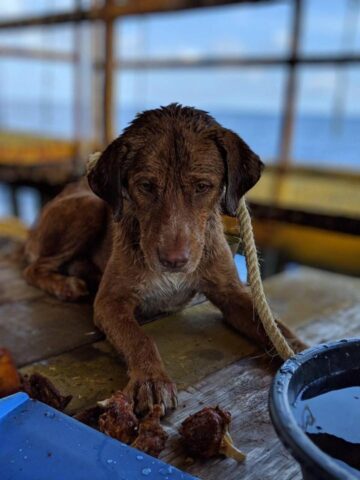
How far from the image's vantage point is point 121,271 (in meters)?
2.83

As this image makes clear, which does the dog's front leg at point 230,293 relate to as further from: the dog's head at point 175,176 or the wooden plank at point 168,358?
the dog's head at point 175,176

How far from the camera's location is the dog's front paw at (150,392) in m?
2.12

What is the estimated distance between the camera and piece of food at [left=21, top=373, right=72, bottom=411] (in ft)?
6.99

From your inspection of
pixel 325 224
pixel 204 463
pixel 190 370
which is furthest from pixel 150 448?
pixel 325 224

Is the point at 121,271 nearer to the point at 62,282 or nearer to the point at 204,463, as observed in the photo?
the point at 62,282

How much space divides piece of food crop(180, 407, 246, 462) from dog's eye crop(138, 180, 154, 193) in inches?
37.5

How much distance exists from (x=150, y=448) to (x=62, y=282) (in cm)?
193

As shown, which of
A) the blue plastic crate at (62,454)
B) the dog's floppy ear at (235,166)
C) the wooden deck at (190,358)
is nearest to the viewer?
the blue plastic crate at (62,454)

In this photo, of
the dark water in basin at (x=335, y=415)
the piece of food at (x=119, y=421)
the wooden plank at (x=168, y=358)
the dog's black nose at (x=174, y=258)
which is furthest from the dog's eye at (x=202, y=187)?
the dark water in basin at (x=335, y=415)

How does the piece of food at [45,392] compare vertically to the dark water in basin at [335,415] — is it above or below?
below

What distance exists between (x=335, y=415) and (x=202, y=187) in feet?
3.79

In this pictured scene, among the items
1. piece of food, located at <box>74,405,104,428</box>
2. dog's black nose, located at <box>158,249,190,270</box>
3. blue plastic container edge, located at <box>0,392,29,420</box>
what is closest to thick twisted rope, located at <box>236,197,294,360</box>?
dog's black nose, located at <box>158,249,190,270</box>

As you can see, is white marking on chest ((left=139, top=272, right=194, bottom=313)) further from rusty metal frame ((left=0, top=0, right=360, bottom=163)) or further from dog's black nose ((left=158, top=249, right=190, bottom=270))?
rusty metal frame ((left=0, top=0, right=360, bottom=163))

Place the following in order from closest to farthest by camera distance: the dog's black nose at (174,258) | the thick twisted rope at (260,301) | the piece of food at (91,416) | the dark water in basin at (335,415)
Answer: the dark water in basin at (335,415), the piece of food at (91,416), the dog's black nose at (174,258), the thick twisted rope at (260,301)
